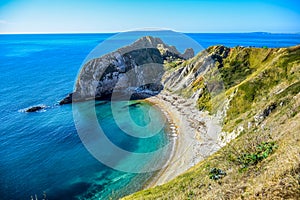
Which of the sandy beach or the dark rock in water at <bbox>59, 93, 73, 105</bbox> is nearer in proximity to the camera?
the sandy beach

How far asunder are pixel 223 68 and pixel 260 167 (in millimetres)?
52897

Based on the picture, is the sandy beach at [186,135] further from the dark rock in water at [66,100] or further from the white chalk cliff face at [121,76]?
the dark rock in water at [66,100]

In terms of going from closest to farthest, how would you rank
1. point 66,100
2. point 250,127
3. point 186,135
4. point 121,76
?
1. point 250,127
2. point 186,135
3. point 66,100
4. point 121,76

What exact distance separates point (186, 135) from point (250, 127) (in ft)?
50.7

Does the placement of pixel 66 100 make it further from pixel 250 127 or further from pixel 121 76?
pixel 250 127

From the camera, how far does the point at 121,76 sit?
78.7 meters

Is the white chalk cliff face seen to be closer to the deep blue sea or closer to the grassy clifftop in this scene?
the deep blue sea

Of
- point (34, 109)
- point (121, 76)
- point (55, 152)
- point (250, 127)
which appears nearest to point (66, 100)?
point (34, 109)

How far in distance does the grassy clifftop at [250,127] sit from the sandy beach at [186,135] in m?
2.93

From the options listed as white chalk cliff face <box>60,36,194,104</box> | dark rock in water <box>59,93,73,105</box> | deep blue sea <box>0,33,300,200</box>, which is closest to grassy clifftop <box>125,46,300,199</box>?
deep blue sea <box>0,33,300,200</box>

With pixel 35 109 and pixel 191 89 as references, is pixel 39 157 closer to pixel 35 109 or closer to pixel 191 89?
pixel 35 109

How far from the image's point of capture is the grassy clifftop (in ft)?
28.7

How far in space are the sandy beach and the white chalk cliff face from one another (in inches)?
571

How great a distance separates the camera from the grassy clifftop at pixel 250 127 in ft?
28.7
